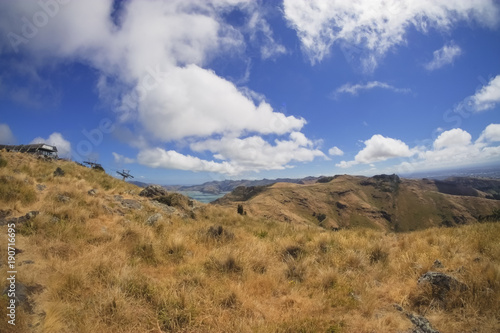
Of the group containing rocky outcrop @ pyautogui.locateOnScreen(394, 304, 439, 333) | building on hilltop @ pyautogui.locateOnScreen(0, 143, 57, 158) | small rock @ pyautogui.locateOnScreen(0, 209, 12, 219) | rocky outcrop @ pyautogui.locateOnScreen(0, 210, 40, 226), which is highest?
building on hilltop @ pyautogui.locateOnScreen(0, 143, 57, 158)

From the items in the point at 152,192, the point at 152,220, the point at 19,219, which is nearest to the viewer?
the point at 19,219

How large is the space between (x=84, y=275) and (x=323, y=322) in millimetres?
5033

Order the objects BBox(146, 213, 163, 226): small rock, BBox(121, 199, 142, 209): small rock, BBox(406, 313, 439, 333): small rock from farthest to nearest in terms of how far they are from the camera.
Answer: BBox(121, 199, 142, 209): small rock
BBox(146, 213, 163, 226): small rock
BBox(406, 313, 439, 333): small rock

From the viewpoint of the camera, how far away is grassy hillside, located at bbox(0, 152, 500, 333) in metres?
4.09

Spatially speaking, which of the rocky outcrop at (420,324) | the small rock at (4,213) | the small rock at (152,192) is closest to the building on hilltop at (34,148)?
the small rock at (152,192)

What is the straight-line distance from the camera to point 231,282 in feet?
18.4

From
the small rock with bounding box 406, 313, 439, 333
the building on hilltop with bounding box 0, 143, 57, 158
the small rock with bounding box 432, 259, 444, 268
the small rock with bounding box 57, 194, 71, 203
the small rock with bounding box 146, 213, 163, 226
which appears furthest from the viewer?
the building on hilltop with bounding box 0, 143, 57, 158

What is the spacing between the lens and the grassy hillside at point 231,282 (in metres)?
4.09

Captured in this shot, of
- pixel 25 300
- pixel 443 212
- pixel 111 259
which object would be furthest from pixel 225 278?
pixel 443 212

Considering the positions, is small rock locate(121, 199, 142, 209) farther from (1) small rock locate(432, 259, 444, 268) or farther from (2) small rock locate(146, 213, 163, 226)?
(1) small rock locate(432, 259, 444, 268)

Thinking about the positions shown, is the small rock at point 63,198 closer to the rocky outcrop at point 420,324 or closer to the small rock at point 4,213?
the small rock at point 4,213

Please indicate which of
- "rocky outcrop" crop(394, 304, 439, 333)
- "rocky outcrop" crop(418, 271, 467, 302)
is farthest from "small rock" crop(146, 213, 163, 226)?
"rocky outcrop" crop(418, 271, 467, 302)

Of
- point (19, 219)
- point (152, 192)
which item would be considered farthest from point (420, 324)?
point (152, 192)

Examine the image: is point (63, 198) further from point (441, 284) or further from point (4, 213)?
point (441, 284)
